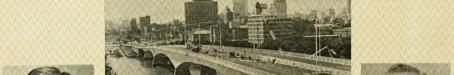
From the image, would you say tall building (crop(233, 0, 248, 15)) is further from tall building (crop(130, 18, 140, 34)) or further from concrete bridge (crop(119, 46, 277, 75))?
tall building (crop(130, 18, 140, 34))

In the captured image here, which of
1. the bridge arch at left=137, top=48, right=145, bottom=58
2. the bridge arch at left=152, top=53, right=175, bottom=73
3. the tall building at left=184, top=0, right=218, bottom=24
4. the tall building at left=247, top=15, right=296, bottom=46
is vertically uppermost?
the tall building at left=184, top=0, right=218, bottom=24

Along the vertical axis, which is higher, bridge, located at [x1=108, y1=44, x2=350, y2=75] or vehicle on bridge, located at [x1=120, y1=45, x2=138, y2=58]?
vehicle on bridge, located at [x1=120, y1=45, x2=138, y2=58]
